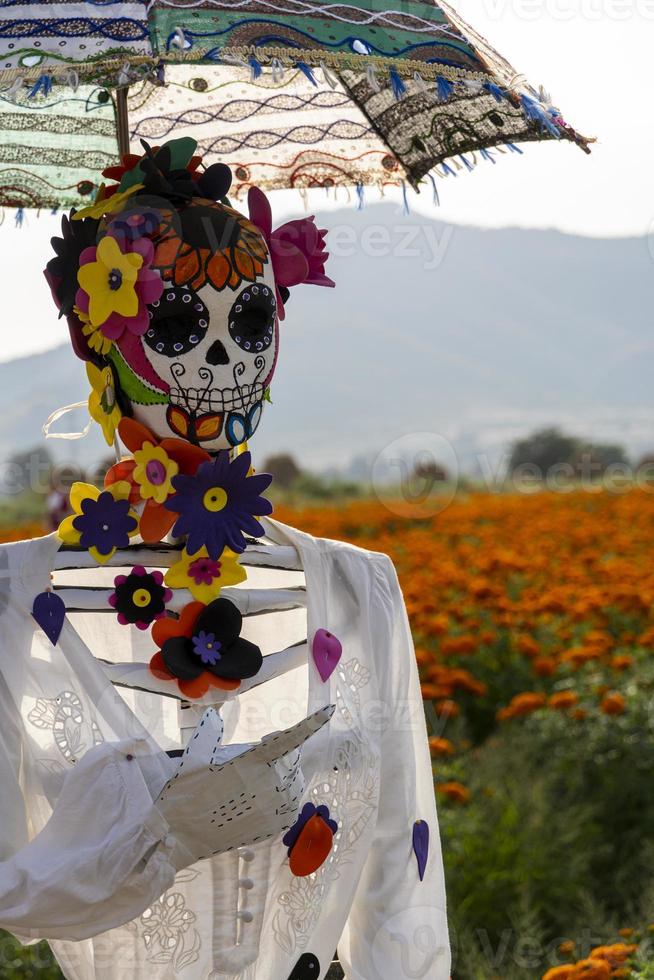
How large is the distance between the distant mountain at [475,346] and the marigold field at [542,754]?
97.8m

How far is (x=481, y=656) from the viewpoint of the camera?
5043 mm

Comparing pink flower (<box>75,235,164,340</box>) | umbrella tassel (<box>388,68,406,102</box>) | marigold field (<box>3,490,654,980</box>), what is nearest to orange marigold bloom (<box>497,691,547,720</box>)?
marigold field (<box>3,490,654,980</box>)

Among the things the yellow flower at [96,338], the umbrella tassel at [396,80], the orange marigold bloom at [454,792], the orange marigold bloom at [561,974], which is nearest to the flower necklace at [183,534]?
the yellow flower at [96,338]

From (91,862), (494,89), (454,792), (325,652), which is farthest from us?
(454,792)

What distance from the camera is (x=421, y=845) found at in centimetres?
202

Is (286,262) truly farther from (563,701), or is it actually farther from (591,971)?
(563,701)

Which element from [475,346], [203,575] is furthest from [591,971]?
[475,346]

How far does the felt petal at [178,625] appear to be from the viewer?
178cm

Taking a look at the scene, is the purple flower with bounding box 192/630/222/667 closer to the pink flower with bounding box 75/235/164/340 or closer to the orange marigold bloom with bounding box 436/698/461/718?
the pink flower with bounding box 75/235/164/340

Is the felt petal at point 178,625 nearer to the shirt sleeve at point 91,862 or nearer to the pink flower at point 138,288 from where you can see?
the shirt sleeve at point 91,862

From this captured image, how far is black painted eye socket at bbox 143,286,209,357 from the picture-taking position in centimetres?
176

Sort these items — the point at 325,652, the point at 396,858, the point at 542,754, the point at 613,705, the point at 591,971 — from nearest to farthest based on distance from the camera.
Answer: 1. the point at 325,652
2. the point at 396,858
3. the point at 591,971
4. the point at 613,705
5. the point at 542,754

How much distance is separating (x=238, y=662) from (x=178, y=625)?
0.10 metres

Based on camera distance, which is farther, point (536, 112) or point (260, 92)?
point (260, 92)
